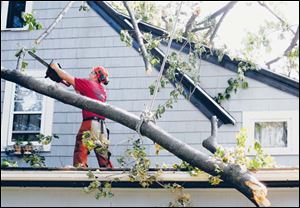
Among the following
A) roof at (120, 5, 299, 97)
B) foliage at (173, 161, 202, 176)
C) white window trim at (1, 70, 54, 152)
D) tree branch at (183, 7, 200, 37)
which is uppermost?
tree branch at (183, 7, 200, 37)

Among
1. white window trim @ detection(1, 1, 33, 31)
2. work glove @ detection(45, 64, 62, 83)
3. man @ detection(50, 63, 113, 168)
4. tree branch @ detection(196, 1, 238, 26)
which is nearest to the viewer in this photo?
work glove @ detection(45, 64, 62, 83)

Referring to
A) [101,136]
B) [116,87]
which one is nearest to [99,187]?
[101,136]

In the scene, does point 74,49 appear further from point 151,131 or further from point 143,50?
point 151,131

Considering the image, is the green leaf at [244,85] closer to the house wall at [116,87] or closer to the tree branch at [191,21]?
the house wall at [116,87]

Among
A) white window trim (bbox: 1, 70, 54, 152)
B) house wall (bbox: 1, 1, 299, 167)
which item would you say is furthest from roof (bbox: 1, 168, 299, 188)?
white window trim (bbox: 1, 70, 54, 152)

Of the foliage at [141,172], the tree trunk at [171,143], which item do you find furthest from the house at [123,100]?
the tree trunk at [171,143]

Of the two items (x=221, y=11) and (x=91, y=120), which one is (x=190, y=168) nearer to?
(x=91, y=120)

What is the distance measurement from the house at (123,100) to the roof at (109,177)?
2.04m

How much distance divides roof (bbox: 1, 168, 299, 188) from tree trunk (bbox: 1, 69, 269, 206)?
81 cm

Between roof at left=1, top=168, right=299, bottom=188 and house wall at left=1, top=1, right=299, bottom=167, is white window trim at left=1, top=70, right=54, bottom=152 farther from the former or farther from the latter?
roof at left=1, top=168, right=299, bottom=188

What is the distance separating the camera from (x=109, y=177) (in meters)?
5.64

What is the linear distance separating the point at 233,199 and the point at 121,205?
4.08ft

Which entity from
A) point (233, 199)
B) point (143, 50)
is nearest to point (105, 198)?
point (233, 199)

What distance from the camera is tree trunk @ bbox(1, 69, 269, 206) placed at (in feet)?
13.6
